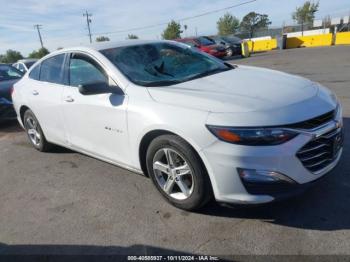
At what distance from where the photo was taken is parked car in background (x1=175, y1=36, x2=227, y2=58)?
21438 mm

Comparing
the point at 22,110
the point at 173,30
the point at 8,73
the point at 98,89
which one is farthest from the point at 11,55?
the point at 98,89

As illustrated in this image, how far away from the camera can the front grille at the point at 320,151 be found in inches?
105

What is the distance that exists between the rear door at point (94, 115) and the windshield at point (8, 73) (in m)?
5.52

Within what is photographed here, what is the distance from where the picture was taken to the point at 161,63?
3.84 m

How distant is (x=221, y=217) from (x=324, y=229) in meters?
0.87

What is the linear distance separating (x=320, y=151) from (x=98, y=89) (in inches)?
85.5

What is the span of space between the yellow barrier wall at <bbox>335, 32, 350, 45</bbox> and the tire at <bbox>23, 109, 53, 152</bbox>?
24679mm

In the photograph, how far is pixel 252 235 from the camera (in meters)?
2.78

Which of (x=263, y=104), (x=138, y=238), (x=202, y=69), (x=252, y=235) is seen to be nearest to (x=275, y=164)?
(x=263, y=104)

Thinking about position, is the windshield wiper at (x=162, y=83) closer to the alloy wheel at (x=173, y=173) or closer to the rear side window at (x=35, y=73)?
the alloy wheel at (x=173, y=173)

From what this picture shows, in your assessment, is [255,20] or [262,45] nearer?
[262,45]

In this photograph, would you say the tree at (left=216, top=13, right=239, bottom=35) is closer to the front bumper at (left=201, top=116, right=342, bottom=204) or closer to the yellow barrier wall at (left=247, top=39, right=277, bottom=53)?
the yellow barrier wall at (left=247, top=39, right=277, bottom=53)

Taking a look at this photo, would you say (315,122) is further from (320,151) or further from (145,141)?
(145,141)

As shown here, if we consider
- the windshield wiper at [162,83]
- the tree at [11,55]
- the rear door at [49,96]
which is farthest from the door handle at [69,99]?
the tree at [11,55]
